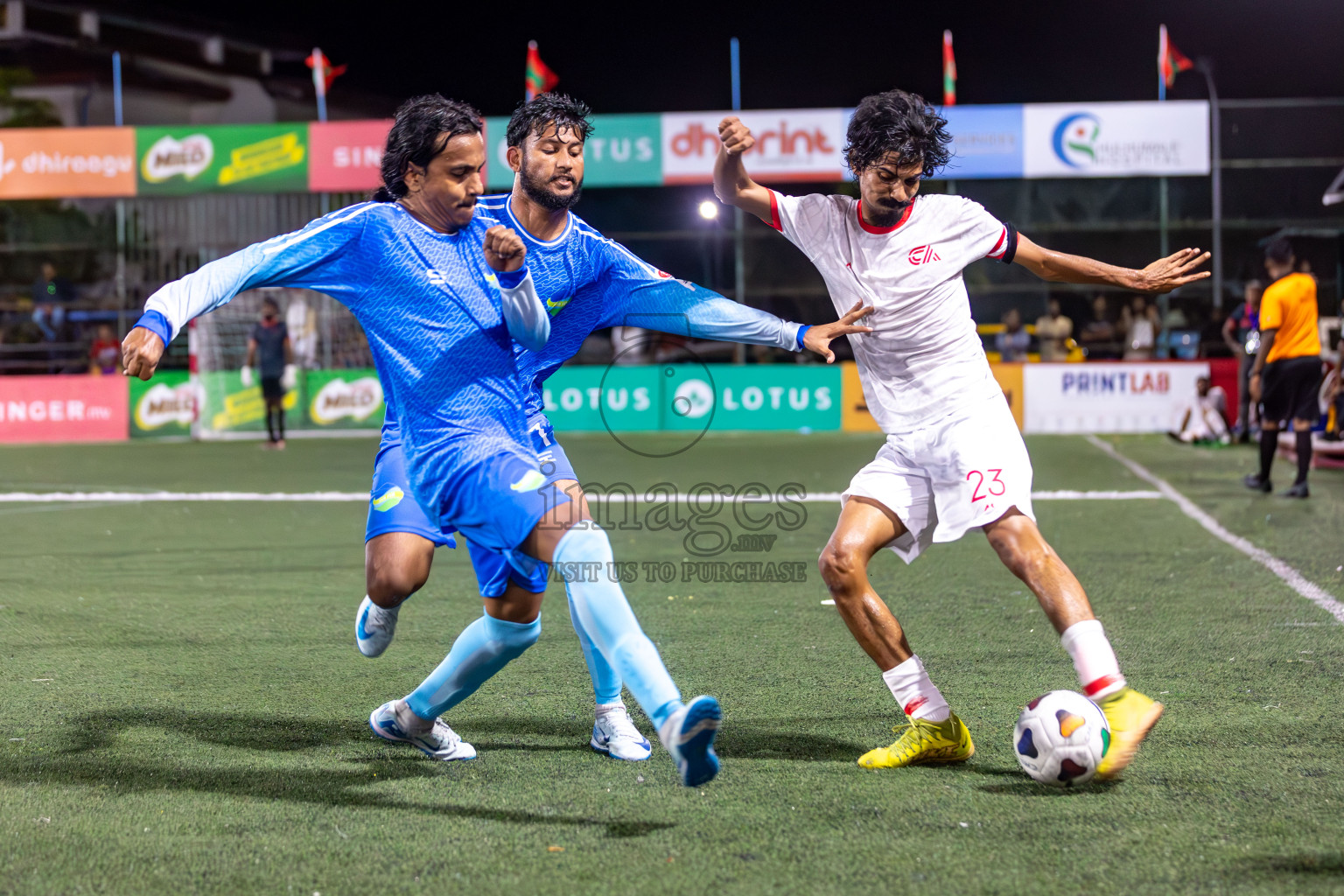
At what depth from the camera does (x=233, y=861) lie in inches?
120

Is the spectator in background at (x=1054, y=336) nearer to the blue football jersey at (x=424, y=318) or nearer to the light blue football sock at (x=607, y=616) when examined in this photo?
the blue football jersey at (x=424, y=318)

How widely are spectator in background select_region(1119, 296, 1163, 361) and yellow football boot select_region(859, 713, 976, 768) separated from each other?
17.5 metres

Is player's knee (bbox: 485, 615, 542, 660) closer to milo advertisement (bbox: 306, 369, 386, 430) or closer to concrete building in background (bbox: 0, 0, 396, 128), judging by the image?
milo advertisement (bbox: 306, 369, 386, 430)

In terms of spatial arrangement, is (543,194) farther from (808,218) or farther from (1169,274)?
(1169,274)

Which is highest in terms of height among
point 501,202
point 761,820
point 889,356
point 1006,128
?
point 1006,128

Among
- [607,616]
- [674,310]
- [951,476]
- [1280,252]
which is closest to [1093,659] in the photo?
[951,476]

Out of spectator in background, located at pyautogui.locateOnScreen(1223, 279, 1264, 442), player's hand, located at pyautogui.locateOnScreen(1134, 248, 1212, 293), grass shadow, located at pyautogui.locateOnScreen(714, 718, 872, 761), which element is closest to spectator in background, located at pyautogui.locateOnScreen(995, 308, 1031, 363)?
spectator in background, located at pyautogui.locateOnScreen(1223, 279, 1264, 442)

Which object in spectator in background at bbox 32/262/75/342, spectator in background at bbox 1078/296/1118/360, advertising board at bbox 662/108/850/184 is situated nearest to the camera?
advertising board at bbox 662/108/850/184

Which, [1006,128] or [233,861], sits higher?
[1006,128]

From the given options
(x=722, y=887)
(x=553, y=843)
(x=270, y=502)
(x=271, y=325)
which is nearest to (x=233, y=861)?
(x=553, y=843)

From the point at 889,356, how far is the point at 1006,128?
56.8 ft

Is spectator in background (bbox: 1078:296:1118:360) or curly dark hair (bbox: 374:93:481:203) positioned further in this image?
spectator in background (bbox: 1078:296:1118:360)

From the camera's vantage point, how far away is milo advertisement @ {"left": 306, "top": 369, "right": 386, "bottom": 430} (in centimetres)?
2012

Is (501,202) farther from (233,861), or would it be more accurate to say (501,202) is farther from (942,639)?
(942,639)
